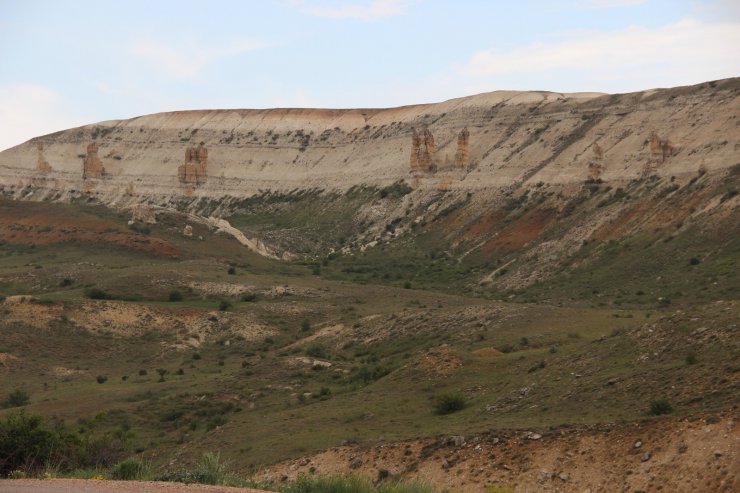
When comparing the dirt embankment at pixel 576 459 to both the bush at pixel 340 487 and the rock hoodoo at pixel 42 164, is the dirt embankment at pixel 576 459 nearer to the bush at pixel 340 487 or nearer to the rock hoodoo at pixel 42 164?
the bush at pixel 340 487

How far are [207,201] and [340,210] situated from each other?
2222 centimetres

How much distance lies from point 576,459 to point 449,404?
8.80m

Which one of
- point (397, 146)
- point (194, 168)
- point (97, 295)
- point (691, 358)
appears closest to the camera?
point (691, 358)

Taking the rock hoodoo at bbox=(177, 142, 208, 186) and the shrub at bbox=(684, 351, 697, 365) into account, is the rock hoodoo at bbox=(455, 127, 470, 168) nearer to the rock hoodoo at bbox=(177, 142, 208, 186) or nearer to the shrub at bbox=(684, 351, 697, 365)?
the rock hoodoo at bbox=(177, 142, 208, 186)

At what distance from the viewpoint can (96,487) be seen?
1888 cm

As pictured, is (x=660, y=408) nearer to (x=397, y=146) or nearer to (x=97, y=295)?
(x=97, y=295)

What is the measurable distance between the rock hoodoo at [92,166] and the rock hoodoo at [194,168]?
1077 cm

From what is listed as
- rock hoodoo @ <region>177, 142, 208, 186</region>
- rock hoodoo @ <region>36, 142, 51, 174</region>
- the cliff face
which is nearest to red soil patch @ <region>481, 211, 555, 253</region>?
the cliff face

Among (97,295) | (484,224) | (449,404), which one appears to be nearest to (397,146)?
(484,224)

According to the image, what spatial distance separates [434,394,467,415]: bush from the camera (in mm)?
35375

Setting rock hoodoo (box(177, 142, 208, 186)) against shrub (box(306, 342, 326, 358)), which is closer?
shrub (box(306, 342, 326, 358))

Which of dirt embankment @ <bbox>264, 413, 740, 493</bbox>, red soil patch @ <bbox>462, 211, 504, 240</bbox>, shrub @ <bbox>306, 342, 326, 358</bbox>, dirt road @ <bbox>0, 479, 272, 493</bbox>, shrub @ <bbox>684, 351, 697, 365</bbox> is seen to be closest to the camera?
dirt road @ <bbox>0, 479, 272, 493</bbox>

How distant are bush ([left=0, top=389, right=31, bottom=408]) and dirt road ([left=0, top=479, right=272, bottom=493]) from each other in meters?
26.3

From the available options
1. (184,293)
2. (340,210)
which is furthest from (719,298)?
(340,210)
